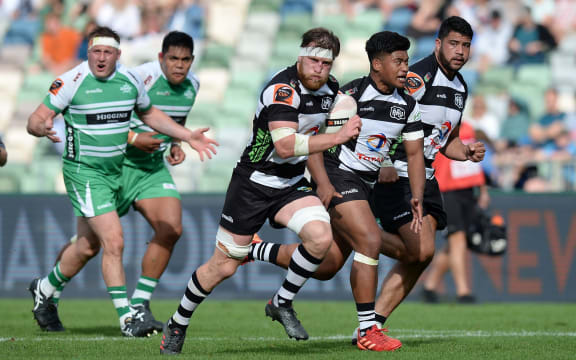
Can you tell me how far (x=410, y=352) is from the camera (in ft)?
22.9

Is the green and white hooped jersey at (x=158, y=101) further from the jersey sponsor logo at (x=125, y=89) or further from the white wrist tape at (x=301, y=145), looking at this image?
the white wrist tape at (x=301, y=145)

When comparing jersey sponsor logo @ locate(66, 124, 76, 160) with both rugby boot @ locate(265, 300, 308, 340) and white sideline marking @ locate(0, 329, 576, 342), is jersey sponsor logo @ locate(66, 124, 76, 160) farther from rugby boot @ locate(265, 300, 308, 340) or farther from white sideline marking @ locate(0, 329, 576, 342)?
rugby boot @ locate(265, 300, 308, 340)

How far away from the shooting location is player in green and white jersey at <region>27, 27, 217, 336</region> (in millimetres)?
8281

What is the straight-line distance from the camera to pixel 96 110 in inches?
330

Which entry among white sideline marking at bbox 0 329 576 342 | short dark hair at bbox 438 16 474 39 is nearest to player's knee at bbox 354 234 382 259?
white sideline marking at bbox 0 329 576 342

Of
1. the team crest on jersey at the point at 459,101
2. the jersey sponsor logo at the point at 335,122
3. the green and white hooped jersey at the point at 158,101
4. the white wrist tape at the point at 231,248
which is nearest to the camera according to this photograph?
the white wrist tape at the point at 231,248


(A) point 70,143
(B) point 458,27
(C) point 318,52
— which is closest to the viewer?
(C) point 318,52

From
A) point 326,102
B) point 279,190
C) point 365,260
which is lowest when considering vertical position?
point 365,260

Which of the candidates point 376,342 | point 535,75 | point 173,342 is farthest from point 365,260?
point 535,75

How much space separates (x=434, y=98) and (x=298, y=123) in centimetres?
164

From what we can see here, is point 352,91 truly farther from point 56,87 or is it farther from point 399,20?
point 399,20

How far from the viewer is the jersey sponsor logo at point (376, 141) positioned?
296 inches

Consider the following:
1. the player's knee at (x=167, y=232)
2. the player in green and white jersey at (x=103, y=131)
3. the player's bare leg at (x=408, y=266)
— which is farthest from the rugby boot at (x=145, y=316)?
the player's bare leg at (x=408, y=266)

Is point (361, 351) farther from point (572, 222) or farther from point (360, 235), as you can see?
point (572, 222)
